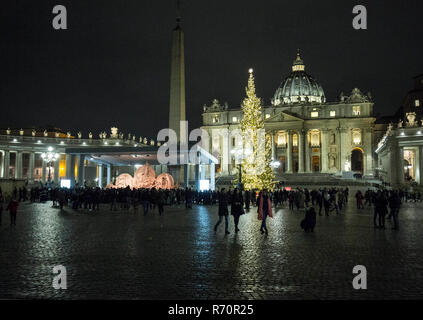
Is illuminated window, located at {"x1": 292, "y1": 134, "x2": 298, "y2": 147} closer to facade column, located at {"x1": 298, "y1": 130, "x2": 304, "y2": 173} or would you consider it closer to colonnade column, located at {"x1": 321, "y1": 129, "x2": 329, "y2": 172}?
facade column, located at {"x1": 298, "y1": 130, "x2": 304, "y2": 173}

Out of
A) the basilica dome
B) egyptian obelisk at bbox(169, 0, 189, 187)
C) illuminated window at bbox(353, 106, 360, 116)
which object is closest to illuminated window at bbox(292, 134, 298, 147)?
illuminated window at bbox(353, 106, 360, 116)

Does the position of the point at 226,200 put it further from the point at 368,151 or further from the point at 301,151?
the point at 368,151

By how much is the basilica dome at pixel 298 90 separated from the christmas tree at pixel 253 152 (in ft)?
233

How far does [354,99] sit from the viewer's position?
80.0 m

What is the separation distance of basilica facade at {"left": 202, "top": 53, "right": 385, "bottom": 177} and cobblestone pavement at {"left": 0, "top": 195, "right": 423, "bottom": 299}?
65.0m

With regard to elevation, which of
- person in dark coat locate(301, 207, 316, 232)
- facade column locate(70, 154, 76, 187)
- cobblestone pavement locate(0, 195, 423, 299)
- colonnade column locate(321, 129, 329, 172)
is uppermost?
colonnade column locate(321, 129, 329, 172)

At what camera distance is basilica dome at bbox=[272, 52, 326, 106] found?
104 metres

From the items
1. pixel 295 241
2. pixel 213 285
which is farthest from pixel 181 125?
pixel 213 285

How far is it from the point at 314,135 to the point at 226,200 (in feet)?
242

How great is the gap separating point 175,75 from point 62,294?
27930 millimetres

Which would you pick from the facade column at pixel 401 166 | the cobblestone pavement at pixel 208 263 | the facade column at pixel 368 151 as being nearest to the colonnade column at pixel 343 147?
the facade column at pixel 368 151

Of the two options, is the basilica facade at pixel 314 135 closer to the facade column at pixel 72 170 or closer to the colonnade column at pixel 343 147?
the colonnade column at pixel 343 147

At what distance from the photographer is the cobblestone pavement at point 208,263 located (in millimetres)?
6043

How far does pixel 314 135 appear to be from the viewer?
274ft
